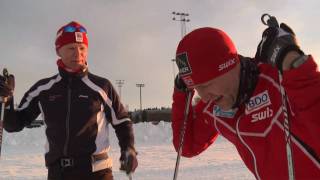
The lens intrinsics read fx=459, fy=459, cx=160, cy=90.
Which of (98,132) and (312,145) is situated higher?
(312,145)

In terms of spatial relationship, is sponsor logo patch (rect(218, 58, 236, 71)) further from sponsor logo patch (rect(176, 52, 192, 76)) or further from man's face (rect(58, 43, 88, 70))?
man's face (rect(58, 43, 88, 70))

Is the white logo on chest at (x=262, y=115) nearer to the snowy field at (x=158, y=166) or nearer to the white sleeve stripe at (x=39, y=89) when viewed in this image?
the white sleeve stripe at (x=39, y=89)

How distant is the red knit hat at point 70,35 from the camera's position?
3.88 meters

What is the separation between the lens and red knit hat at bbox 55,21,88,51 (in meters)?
3.88

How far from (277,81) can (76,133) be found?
183cm

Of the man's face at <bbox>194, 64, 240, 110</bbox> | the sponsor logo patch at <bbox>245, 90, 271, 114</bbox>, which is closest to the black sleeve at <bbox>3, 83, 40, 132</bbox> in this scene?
the man's face at <bbox>194, 64, 240, 110</bbox>

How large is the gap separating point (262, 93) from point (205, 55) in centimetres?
35

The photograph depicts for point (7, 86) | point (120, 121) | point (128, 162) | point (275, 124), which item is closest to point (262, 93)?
point (275, 124)

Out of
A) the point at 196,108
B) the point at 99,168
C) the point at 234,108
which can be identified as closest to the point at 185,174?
the point at 99,168

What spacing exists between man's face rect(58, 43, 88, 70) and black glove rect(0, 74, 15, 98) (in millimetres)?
455

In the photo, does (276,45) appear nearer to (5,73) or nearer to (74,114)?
(74,114)

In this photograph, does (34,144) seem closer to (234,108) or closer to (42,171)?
(42,171)

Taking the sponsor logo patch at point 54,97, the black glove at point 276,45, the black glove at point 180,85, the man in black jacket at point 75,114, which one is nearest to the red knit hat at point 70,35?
the man in black jacket at point 75,114

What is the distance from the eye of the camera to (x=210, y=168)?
948 centimetres
